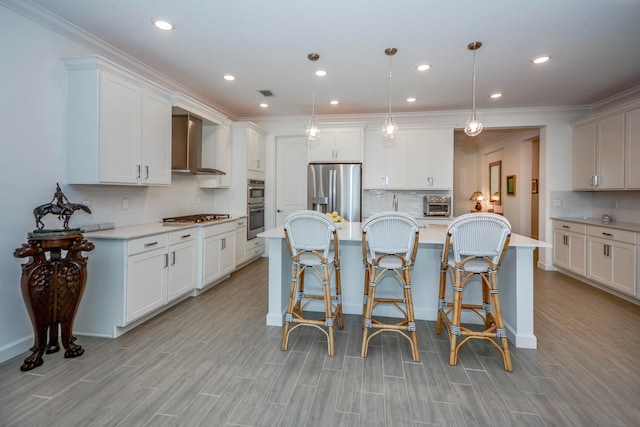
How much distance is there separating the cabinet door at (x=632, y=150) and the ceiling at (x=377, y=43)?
0.52 m

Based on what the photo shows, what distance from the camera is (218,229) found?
4.23 meters

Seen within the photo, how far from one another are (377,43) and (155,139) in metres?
2.54

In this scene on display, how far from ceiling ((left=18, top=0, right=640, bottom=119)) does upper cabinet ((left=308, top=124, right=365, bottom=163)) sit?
2.50 ft

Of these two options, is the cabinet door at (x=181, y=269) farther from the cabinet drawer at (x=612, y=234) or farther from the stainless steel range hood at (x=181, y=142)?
the cabinet drawer at (x=612, y=234)

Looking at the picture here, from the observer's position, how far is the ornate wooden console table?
2205mm

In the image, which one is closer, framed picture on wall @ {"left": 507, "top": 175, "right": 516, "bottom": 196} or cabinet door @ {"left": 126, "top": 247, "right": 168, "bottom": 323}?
cabinet door @ {"left": 126, "top": 247, "right": 168, "bottom": 323}

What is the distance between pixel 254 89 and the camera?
14.8 ft

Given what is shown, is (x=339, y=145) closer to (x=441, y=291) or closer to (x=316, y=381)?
(x=441, y=291)


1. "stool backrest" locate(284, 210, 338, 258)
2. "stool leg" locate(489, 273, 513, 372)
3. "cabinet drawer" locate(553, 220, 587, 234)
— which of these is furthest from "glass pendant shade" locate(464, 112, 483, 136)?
"cabinet drawer" locate(553, 220, 587, 234)

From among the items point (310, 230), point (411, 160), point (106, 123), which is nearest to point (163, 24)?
point (106, 123)

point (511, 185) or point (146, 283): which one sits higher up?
point (511, 185)

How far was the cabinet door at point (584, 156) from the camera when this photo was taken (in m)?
4.72

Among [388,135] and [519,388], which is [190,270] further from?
[519,388]

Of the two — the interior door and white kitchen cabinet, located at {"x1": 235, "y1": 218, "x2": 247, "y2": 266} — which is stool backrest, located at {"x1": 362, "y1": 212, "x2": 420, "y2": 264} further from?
the interior door
